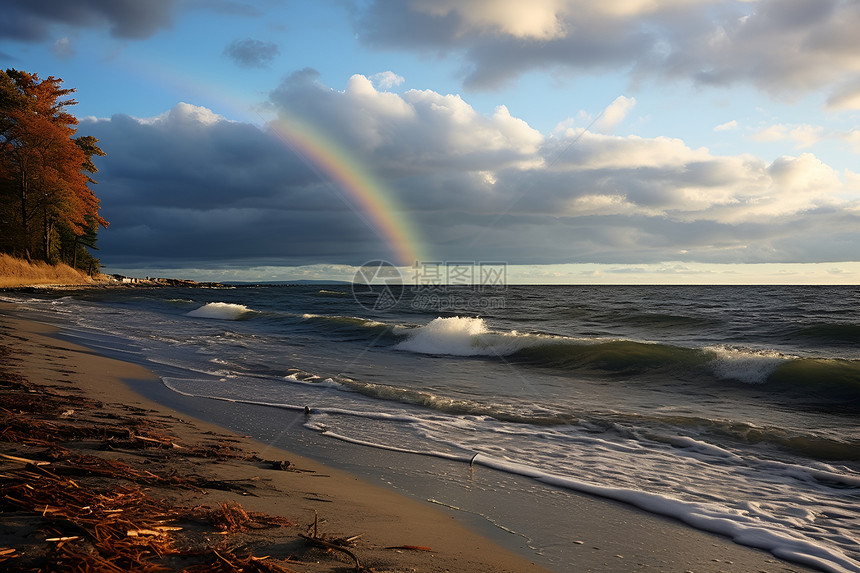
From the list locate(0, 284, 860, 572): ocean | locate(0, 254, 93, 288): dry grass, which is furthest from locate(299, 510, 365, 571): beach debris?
locate(0, 254, 93, 288): dry grass

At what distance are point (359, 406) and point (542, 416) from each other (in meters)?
3.00

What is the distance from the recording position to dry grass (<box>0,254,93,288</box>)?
33.3 m

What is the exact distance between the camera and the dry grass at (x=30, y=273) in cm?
3334

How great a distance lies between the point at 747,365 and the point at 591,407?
619 cm

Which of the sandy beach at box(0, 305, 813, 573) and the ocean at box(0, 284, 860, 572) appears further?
the ocean at box(0, 284, 860, 572)

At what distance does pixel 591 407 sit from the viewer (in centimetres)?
899

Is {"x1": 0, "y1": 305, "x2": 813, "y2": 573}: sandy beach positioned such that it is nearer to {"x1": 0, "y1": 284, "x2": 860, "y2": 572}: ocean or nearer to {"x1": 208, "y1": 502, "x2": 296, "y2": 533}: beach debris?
{"x1": 208, "y1": 502, "x2": 296, "y2": 533}: beach debris

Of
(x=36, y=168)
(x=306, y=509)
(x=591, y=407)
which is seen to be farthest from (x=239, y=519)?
(x=36, y=168)

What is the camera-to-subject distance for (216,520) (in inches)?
111

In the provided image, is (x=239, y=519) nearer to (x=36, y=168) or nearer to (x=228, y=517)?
(x=228, y=517)

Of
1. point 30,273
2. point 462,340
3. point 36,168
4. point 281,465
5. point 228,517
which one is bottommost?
point 462,340

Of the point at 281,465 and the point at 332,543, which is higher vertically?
the point at 332,543

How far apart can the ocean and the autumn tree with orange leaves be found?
817 inches

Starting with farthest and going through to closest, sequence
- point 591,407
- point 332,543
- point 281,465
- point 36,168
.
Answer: point 36,168
point 591,407
point 281,465
point 332,543
